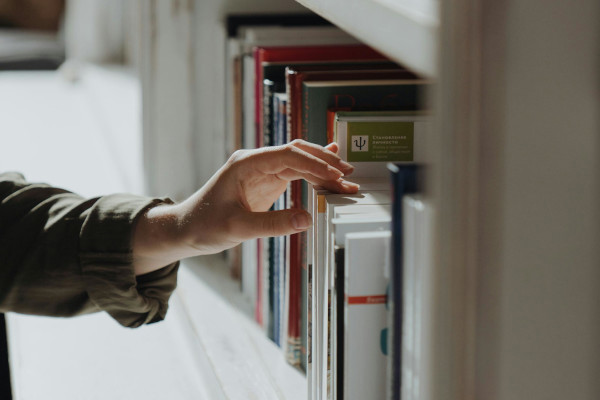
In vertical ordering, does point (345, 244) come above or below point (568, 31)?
below

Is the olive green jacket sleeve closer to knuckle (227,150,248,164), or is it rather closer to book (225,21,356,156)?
knuckle (227,150,248,164)

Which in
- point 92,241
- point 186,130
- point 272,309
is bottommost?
point 272,309

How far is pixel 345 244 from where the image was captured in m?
0.54

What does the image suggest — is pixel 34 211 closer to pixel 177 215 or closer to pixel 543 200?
pixel 177 215

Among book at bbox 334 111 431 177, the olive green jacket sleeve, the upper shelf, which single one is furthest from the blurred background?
the upper shelf

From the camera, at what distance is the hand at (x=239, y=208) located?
25.2 inches

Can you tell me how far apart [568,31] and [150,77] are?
0.97 m

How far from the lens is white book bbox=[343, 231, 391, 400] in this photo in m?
0.53

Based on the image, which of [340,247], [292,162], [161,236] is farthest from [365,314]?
[161,236]

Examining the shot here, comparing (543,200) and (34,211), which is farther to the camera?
(34,211)

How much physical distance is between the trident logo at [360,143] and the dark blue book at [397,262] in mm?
182

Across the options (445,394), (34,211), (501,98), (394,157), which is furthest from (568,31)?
(34,211)

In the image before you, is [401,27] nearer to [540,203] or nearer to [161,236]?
[540,203]

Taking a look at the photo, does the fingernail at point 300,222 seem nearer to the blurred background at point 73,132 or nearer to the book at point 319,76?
the book at point 319,76
